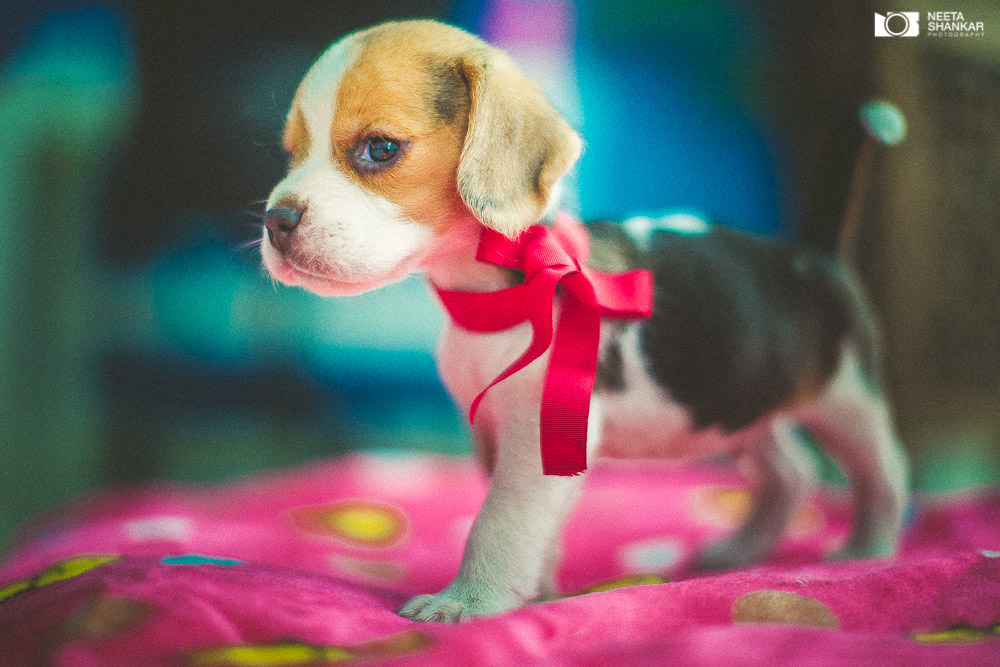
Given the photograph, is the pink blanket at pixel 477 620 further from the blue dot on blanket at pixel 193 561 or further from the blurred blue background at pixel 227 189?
the blurred blue background at pixel 227 189

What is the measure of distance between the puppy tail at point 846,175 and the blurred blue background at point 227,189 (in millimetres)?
81

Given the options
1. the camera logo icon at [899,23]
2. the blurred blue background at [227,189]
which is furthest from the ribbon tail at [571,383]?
the camera logo icon at [899,23]

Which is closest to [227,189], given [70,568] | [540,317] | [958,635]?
[70,568]

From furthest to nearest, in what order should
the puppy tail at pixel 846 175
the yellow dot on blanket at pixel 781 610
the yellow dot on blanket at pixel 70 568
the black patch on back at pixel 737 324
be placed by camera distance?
the puppy tail at pixel 846 175 < the black patch on back at pixel 737 324 < the yellow dot on blanket at pixel 70 568 < the yellow dot on blanket at pixel 781 610

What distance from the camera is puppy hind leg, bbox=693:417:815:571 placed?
5.15ft

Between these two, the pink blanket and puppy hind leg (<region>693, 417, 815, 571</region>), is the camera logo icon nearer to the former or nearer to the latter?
puppy hind leg (<region>693, 417, 815, 571</region>)

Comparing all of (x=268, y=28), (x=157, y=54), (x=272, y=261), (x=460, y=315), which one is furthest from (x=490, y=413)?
(x=157, y=54)

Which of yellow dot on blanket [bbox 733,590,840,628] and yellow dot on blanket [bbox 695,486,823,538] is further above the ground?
yellow dot on blanket [bbox 733,590,840,628]

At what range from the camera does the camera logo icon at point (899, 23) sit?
1727 millimetres

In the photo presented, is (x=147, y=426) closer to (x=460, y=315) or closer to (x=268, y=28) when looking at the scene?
(x=268, y=28)

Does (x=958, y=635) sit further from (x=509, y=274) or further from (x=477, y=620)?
(x=509, y=274)

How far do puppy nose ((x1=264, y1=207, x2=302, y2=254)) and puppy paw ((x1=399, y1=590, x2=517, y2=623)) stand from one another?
1.60 ft

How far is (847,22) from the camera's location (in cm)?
185

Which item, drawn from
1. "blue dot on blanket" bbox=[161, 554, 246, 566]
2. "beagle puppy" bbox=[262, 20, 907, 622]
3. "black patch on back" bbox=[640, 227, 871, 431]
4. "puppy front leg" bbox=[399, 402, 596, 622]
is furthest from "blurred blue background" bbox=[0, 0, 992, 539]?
"puppy front leg" bbox=[399, 402, 596, 622]
